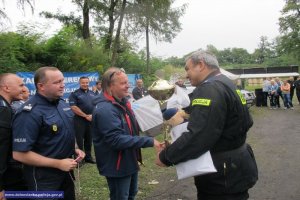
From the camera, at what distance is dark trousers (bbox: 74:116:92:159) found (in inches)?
301

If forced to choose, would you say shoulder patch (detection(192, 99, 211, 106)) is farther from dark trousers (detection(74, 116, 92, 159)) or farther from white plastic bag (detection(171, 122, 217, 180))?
dark trousers (detection(74, 116, 92, 159))

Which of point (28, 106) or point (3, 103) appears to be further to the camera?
point (3, 103)

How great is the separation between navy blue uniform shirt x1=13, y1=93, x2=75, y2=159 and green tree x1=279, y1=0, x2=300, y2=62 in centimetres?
4722

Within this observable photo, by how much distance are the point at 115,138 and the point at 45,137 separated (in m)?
0.63

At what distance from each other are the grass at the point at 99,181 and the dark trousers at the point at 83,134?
0.55m

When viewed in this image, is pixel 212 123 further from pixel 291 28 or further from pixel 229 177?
pixel 291 28

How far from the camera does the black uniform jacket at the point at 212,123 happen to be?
2484mm

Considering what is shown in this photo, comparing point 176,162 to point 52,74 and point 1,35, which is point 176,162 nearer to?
point 52,74

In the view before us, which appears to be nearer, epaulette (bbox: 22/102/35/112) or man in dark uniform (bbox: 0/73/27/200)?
epaulette (bbox: 22/102/35/112)

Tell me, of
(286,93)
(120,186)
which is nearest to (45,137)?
(120,186)

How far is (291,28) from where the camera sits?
46.5 m

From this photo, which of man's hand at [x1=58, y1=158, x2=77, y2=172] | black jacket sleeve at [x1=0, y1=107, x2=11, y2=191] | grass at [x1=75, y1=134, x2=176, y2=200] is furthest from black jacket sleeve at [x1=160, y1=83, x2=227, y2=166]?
grass at [x1=75, y1=134, x2=176, y2=200]

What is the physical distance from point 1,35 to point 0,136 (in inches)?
277

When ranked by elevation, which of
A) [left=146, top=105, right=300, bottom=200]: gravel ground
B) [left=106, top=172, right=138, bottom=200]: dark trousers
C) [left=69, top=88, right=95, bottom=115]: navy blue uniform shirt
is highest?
[left=69, top=88, right=95, bottom=115]: navy blue uniform shirt
